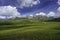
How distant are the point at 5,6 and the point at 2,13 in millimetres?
640

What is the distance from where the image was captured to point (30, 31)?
8961mm

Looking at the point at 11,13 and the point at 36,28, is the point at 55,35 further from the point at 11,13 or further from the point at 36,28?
the point at 11,13

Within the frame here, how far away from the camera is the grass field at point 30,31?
7975mm

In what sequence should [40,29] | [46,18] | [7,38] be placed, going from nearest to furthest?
[7,38]
[40,29]
[46,18]

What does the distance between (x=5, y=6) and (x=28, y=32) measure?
2.87m

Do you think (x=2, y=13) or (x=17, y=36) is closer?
(x=17, y=36)

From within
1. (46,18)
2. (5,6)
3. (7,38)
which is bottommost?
(7,38)

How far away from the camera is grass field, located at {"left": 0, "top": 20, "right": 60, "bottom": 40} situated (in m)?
7.98

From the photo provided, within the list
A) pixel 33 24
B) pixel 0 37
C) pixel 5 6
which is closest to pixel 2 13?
pixel 5 6

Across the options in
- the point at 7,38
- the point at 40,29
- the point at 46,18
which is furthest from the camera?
the point at 46,18

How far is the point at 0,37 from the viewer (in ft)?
25.9

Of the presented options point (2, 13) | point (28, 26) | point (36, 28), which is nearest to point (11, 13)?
point (2, 13)

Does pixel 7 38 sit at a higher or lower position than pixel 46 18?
lower

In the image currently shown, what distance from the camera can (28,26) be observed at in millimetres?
9094
